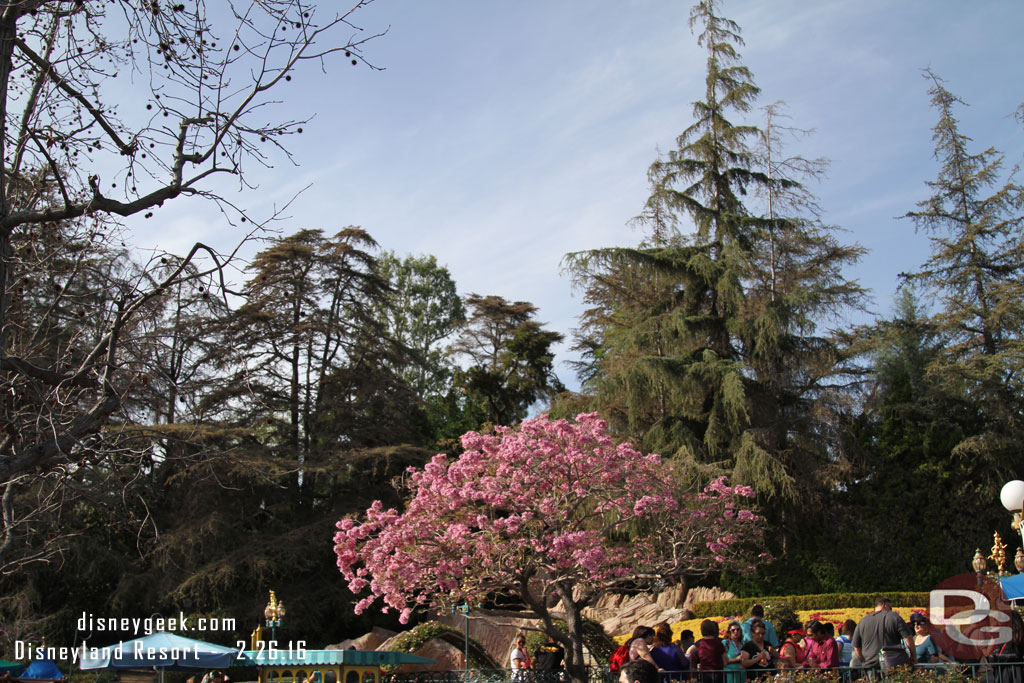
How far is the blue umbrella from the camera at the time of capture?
13.1 m

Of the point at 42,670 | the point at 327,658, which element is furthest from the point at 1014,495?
the point at 42,670

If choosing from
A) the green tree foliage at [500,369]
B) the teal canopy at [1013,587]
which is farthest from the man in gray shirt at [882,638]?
the green tree foliage at [500,369]

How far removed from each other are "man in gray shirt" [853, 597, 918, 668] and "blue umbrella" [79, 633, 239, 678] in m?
9.49

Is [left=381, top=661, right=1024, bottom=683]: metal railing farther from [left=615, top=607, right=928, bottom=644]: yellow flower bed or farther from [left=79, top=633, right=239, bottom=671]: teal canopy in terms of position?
[left=615, top=607, right=928, bottom=644]: yellow flower bed

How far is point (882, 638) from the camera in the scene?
8.41 m

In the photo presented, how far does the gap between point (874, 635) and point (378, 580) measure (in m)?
7.44

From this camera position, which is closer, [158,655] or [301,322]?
[158,655]

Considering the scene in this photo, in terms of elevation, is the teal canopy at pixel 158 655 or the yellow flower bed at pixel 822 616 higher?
the teal canopy at pixel 158 655

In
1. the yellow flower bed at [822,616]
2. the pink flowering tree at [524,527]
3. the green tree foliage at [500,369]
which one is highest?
the green tree foliage at [500,369]

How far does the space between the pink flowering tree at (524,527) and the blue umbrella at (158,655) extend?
244 cm

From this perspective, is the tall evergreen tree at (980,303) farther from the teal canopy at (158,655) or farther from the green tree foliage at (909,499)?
the teal canopy at (158,655)

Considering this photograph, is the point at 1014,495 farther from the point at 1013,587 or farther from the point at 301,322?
the point at 301,322

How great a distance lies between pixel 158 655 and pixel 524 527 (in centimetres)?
586

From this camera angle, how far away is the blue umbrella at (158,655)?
42.9 feet
